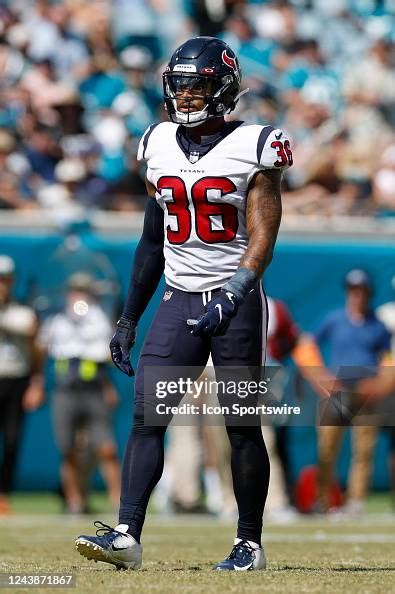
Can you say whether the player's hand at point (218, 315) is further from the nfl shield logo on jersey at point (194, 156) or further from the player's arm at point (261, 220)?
the nfl shield logo on jersey at point (194, 156)

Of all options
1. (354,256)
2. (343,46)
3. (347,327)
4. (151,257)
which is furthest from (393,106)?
(151,257)

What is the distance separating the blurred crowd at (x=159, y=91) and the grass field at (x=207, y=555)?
10.4 feet

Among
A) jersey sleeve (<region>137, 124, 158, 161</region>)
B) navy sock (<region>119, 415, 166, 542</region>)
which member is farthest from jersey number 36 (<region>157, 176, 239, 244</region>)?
navy sock (<region>119, 415, 166, 542</region>)

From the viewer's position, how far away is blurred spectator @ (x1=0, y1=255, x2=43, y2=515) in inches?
439

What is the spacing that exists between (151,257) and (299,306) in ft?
21.8

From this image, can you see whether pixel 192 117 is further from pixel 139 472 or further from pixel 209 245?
pixel 139 472

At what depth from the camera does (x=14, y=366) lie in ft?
36.9

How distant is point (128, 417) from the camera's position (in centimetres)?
1225

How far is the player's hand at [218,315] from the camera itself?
522 cm

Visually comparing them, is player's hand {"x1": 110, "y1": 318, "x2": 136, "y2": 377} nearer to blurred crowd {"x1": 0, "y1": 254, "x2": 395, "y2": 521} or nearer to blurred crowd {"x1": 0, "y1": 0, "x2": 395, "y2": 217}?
blurred crowd {"x1": 0, "y1": 254, "x2": 395, "y2": 521}

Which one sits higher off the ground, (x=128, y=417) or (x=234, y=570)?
(x=128, y=417)

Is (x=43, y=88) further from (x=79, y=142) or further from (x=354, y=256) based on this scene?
(x=354, y=256)

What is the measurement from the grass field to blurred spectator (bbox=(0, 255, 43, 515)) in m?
0.72

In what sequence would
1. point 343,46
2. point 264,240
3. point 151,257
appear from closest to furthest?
point 264,240 < point 151,257 < point 343,46
